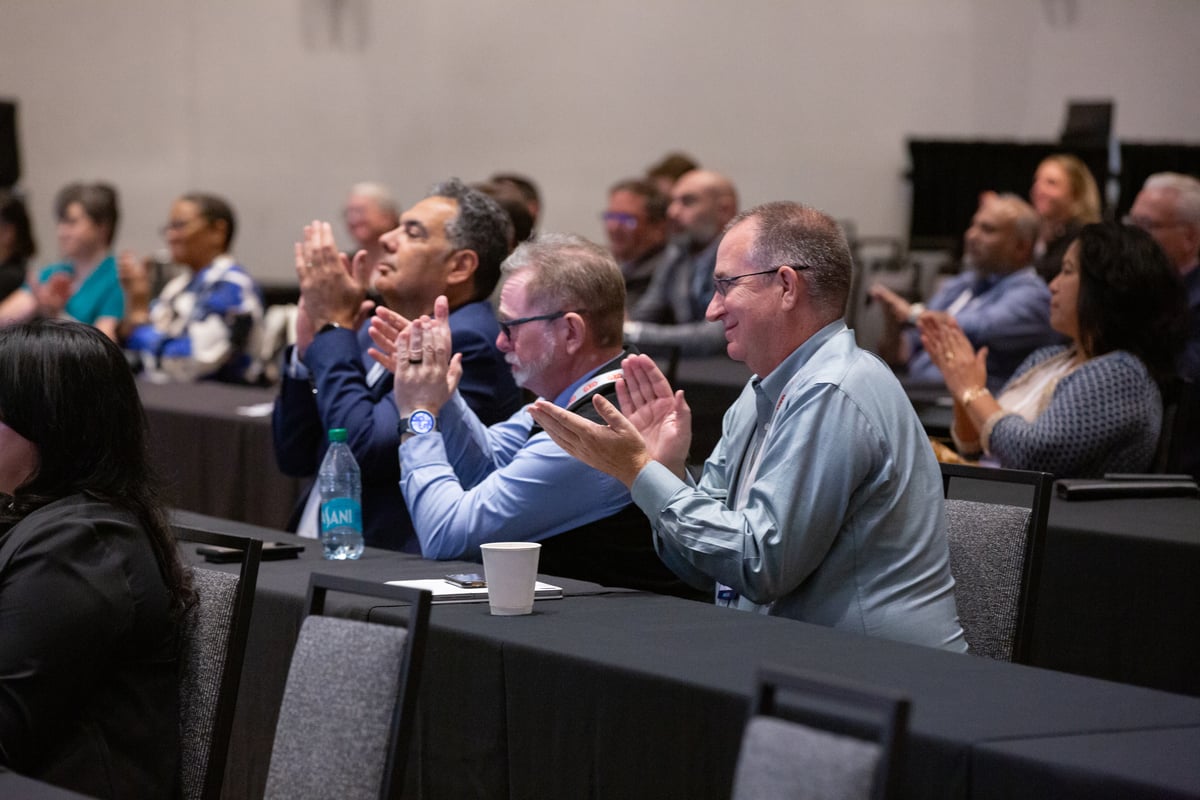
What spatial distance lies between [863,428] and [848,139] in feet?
27.7

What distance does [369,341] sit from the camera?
11.8ft

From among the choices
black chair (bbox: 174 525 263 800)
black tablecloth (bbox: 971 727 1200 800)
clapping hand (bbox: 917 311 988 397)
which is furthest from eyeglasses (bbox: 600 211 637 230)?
black tablecloth (bbox: 971 727 1200 800)

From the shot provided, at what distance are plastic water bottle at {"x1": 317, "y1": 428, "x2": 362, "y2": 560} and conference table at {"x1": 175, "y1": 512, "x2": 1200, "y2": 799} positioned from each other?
1.19ft

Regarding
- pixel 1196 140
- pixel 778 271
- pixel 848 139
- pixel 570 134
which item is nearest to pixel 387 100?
pixel 570 134

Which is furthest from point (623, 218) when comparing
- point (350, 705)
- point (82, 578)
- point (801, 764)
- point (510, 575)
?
point (801, 764)

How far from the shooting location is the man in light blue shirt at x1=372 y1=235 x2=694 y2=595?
2.66 m

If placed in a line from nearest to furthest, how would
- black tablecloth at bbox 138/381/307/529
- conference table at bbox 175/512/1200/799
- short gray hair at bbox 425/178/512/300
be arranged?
conference table at bbox 175/512/1200/799 < short gray hair at bbox 425/178/512/300 < black tablecloth at bbox 138/381/307/529

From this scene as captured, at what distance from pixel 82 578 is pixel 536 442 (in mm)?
987

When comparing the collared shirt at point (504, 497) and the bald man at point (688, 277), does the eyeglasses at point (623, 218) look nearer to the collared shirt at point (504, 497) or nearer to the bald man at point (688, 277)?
the bald man at point (688, 277)

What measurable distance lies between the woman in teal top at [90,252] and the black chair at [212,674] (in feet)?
15.9

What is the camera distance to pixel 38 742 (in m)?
1.84

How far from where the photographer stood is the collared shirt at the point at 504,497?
2.64 meters

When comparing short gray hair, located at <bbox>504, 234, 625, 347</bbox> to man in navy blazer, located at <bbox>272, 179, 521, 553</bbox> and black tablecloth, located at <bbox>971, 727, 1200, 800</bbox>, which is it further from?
black tablecloth, located at <bbox>971, 727, 1200, 800</bbox>

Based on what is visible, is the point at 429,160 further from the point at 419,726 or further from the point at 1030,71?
the point at 419,726
